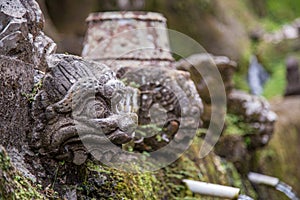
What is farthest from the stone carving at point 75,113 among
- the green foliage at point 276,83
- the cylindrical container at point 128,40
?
the green foliage at point 276,83

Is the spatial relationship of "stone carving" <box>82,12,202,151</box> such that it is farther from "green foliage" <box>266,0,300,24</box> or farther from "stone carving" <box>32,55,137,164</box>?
"green foliage" <box>266,0,300,24</box>

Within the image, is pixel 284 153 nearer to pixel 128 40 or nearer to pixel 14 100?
Result: pixel 128 40

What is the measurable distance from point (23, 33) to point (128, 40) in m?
1.54

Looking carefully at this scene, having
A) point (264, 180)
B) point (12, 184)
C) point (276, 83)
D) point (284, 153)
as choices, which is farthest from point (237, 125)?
point (276, 83)

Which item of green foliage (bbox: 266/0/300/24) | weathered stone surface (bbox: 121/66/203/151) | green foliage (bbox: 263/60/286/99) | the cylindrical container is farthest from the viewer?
green foliage (bbox: 266/0/300/24)

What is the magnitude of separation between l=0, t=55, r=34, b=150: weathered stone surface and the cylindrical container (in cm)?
131

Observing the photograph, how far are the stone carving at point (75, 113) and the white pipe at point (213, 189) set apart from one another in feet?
3.44

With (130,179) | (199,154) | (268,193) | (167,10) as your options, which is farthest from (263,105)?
(167,10)

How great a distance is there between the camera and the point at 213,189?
321 centimetres

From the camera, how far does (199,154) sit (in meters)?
3.97

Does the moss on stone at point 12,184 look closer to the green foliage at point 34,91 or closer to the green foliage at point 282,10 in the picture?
the green foliage at point 34,91

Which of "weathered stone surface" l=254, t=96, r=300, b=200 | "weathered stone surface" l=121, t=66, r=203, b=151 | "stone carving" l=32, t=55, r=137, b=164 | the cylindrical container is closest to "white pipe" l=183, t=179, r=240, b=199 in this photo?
"weathered stone surface" l=121, t=66, r=203, b=151

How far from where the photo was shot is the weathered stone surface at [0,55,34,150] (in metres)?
2.16

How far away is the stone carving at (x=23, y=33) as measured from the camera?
217cm
